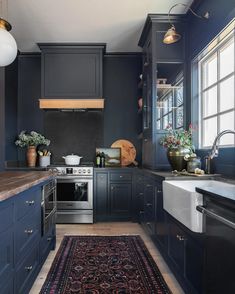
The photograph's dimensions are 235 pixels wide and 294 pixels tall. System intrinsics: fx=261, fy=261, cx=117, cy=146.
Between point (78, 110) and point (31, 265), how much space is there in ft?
9.66

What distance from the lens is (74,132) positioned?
4.48 m

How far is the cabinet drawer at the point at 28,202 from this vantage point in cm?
157

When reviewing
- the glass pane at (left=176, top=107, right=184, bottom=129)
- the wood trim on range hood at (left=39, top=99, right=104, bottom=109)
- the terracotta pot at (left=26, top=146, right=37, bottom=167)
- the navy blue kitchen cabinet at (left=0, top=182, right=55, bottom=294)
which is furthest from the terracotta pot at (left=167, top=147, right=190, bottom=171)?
the terracotta pot at (left=26, top=146, right=37, bottom=167)

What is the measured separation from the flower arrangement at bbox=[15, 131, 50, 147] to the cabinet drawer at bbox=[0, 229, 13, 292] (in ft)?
9.74

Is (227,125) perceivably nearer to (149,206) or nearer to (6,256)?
(149,206)

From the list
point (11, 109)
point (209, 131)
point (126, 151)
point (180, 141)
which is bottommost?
point (126, 151)

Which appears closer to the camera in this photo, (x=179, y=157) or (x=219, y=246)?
(x=219, y=246)

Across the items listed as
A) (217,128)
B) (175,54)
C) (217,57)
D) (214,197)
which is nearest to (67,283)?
(214,197)

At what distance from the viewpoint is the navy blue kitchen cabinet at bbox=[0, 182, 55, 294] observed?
4.38 ft

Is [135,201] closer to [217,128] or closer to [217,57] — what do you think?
[217,128]

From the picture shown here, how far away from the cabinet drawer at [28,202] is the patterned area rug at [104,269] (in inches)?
25.8

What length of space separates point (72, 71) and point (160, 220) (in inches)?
109

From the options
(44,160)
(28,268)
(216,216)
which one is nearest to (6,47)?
(28,268)

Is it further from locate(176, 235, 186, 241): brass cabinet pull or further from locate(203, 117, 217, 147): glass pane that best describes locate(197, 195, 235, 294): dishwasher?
locate(203, 117, 217, 147): glass pane
